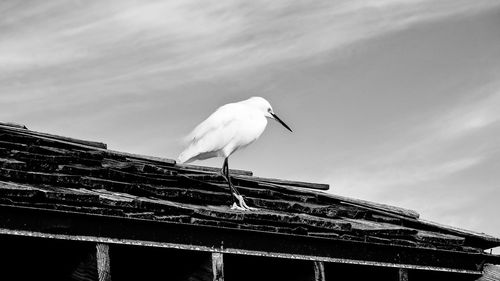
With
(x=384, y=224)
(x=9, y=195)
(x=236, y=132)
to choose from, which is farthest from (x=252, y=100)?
(x=9, y=195)

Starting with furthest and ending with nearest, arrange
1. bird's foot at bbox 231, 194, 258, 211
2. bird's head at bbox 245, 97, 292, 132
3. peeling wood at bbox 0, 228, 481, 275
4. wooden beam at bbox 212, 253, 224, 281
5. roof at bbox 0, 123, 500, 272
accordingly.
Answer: bird's head at bbox 245, 97, 292, 132
bird's foot at bbox 231, 194, 258, 211
wooden beam at bbox 212, 253, 224, 281
roof at bbox 0, 123, 500, 272
peeling wood at bbox 0, 228, 481, 275

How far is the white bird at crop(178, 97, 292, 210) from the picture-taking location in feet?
28.4

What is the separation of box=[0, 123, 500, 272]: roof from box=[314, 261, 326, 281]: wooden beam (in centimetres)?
14

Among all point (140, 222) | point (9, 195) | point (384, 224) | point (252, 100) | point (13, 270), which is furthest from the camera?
point (252, 100)

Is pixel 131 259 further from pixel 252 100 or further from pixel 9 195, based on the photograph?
pixel 252 100

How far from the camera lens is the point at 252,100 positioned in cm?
952

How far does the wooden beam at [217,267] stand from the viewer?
516 cm

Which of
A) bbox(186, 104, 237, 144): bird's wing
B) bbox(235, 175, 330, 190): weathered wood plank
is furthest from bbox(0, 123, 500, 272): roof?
bbox(186, 104, 237, 144): bird's wing

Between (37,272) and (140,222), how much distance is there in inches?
33.9

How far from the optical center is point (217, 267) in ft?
17.1

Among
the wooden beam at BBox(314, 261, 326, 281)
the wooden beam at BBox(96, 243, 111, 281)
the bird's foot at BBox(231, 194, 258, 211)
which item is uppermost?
the bird's foot at BBox(231, 194, 258, 211)

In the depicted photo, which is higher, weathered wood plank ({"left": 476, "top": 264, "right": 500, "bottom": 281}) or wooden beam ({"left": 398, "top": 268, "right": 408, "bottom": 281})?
weathered wood plank ({"left": 476, "top": 264, "right": 500, "bottom": 281})

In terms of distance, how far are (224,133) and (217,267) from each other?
3.54 m

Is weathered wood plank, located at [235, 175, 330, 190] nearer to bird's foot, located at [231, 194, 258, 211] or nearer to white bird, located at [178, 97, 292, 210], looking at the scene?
white bird, located at [178, 97, 292, 210]
